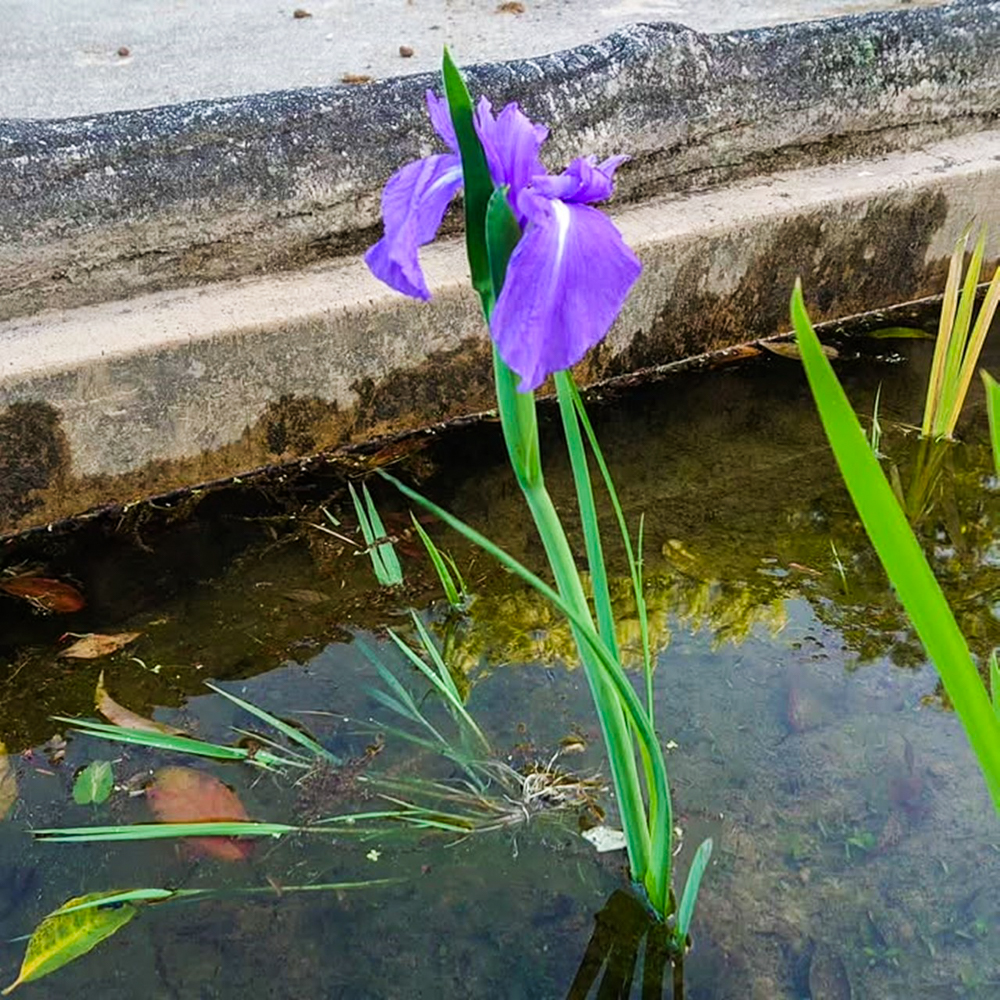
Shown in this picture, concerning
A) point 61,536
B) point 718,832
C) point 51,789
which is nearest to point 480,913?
point 718,832

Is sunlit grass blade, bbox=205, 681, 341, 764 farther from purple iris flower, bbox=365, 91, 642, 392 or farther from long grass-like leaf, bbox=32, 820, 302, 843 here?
purple iris flower, bbox=365, 91, 642, 392

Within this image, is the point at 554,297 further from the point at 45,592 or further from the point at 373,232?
the point at 373,232

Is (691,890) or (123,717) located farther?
(123,717)

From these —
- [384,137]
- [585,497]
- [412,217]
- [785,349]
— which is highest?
[412,217]

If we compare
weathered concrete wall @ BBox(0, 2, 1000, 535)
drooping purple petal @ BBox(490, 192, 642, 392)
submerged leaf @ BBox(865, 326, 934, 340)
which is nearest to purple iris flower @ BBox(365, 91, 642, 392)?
drooping purple petal @ BBox(490, 192, 642, 392)

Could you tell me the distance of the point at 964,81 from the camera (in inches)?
98.8

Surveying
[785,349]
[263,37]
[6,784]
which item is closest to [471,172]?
[6,784]

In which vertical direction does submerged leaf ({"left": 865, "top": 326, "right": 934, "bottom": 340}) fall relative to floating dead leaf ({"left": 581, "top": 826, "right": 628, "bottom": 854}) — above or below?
above

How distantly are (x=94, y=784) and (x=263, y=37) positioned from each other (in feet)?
8.57

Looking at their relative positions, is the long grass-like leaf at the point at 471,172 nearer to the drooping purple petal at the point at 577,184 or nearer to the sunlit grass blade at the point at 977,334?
the drooping purple petal at the point at 577,184

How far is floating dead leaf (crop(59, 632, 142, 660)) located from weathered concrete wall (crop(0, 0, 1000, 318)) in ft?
1.83

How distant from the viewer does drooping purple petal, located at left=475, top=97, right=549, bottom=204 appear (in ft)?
2.73

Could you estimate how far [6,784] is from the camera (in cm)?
150

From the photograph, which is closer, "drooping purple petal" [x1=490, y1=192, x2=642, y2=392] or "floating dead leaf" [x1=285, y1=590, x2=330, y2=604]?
"drooping purple petal" [x1=490, y1=192, x2=642, y2=392]
